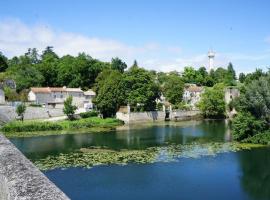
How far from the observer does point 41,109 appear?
5994 cm

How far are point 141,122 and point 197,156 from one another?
3116 centimetres

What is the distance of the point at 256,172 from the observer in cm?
2997

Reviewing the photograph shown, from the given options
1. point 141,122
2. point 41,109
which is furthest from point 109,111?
point 41,109

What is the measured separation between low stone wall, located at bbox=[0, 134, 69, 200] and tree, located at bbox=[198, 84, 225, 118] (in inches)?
2503

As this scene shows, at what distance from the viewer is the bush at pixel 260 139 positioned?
40.5 m

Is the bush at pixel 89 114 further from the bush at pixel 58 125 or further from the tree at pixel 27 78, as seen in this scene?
the tree at pixel 27 78

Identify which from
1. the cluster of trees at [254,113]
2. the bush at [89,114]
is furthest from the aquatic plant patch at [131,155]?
the bush at [89,114]

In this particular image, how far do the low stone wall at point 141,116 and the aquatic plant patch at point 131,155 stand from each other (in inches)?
954

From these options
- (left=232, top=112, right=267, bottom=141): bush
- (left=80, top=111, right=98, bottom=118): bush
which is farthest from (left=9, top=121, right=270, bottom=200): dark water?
(left=80, top=111, right=98, bottom=118): bush

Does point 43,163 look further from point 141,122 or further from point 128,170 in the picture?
point 141,122

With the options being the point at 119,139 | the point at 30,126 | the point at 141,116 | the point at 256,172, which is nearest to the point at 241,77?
the point at 141,116

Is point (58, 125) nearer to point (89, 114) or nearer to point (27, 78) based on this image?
point (89, 114)

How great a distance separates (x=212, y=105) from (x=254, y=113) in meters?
29.2

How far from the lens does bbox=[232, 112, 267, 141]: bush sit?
4119cm
